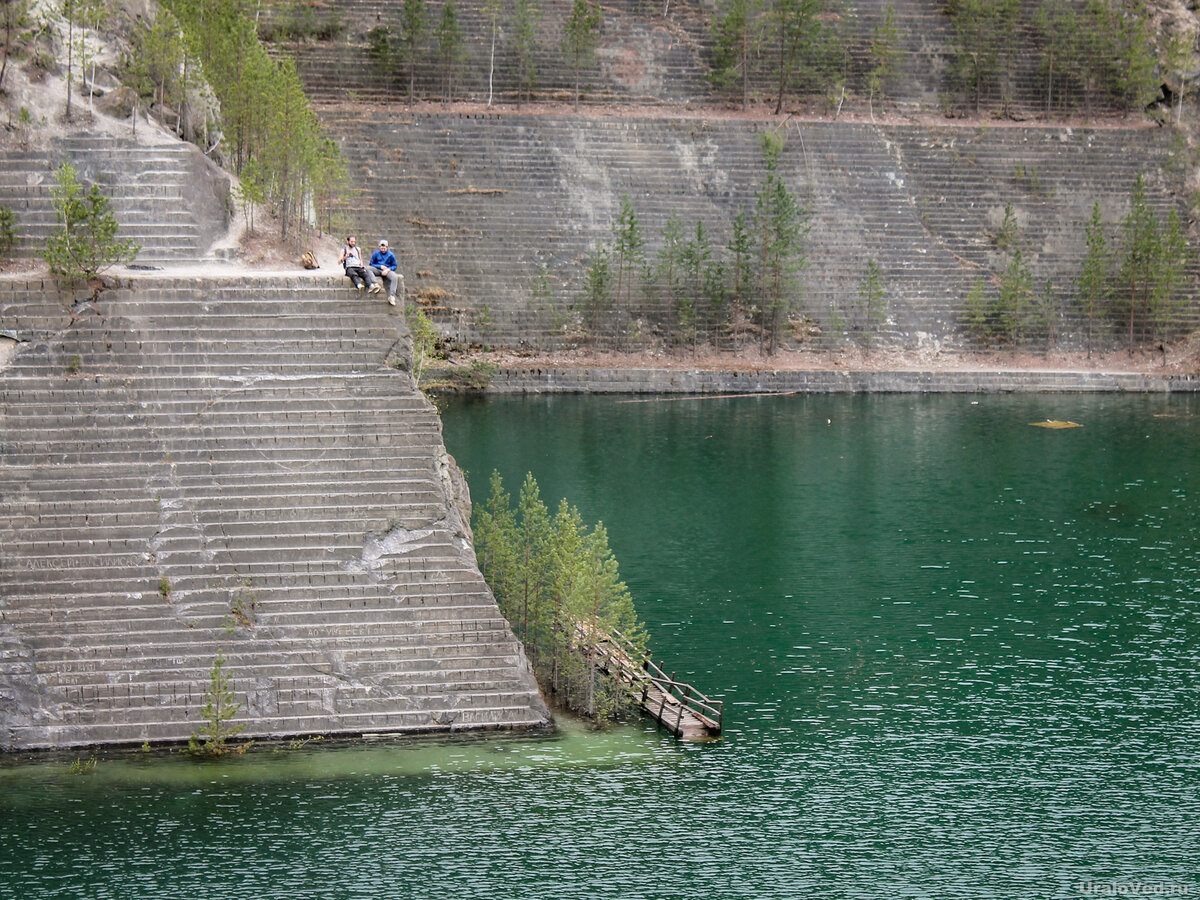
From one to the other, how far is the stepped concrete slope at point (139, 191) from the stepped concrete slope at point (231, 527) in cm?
244

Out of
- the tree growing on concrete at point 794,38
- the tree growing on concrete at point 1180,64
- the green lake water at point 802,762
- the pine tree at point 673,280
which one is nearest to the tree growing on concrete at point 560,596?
the green lake water at point 802,762

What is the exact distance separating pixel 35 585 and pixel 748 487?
71.8 ft

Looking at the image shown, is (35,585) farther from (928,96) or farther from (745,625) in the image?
(928,96)

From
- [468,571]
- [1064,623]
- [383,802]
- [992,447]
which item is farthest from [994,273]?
[383,802]

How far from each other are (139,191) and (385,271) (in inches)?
246

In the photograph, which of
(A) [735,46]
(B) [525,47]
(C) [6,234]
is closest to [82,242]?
(C) [6,234]

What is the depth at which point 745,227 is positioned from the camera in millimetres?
57312

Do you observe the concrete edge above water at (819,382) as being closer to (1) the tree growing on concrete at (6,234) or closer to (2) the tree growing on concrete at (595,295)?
(2) the tree growing on concrete at (595,295)

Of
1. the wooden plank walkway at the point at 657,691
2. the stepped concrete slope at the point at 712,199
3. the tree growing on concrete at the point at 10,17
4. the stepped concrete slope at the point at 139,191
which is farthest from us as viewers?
the stepped concrete slope at the point at 712,199

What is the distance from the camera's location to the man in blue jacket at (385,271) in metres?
24.5

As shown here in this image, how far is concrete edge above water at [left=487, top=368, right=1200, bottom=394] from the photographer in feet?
173

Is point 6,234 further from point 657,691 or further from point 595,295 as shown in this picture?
point 595,295

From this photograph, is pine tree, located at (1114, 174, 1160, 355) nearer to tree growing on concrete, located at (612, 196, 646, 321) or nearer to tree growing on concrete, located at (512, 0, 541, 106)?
tree growing on concrete, located at (612, 196, 646, 321)

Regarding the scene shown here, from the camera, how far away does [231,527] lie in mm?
22125
